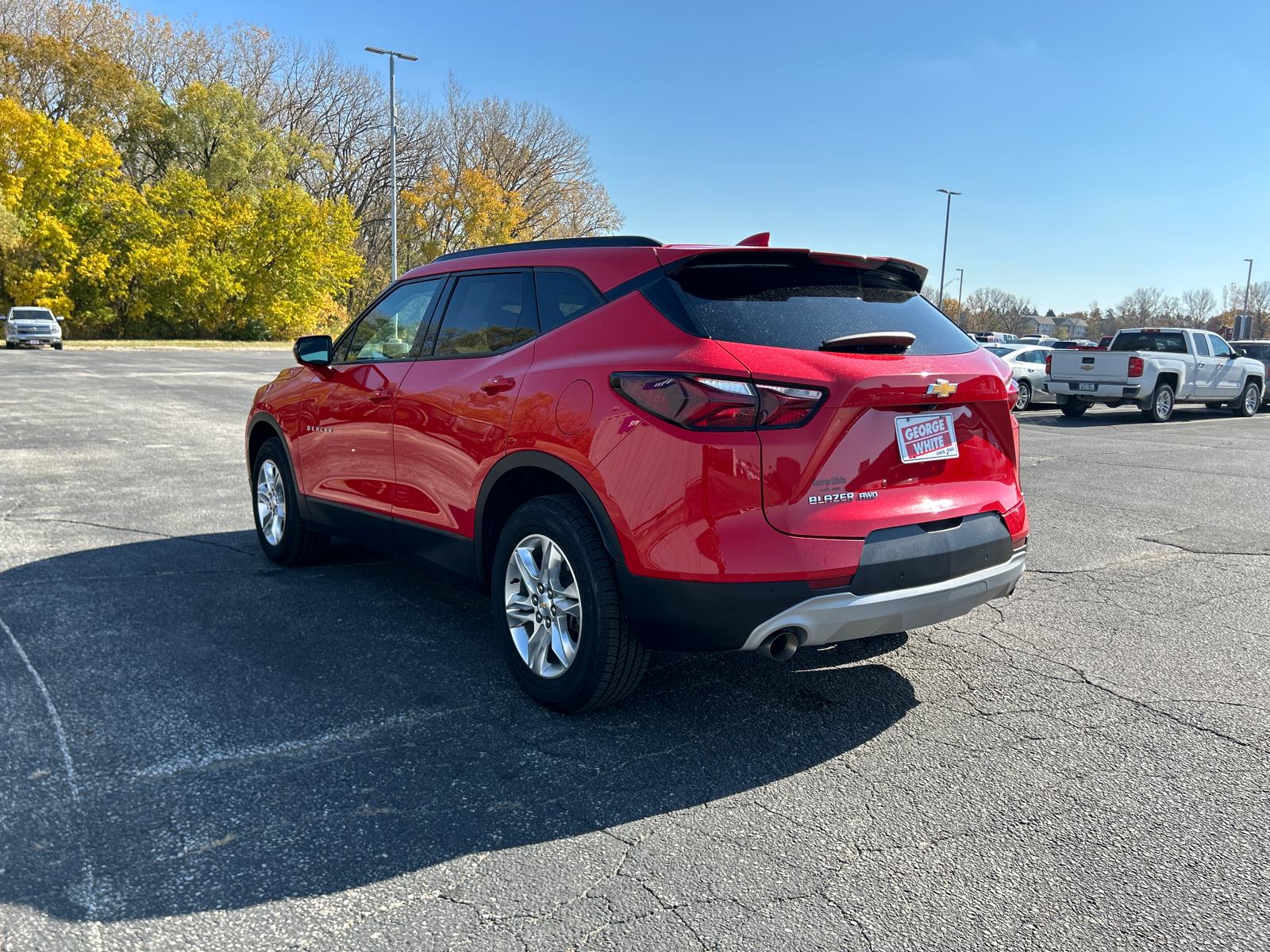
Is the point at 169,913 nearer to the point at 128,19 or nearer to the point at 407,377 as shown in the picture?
the point at 407,377

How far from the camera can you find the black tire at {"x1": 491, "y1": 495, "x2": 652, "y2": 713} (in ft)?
11.0

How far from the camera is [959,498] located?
3480 millimetres

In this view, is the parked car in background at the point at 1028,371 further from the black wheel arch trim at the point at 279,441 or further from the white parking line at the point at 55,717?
the white parking line at the point at 55,717

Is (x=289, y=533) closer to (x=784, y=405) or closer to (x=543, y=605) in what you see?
(x=543, y=605)

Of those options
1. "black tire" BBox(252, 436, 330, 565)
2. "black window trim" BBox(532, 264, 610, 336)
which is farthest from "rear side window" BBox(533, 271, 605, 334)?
"black tire" BBox(252, 436, 330, 565)

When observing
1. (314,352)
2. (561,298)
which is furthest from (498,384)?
(314,352)

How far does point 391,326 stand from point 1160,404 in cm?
1845

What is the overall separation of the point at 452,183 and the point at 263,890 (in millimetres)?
57514

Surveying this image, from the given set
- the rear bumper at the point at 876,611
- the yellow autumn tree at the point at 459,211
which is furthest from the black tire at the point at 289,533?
the yellow autumn tree at the point at 459,211

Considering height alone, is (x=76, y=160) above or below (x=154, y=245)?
above

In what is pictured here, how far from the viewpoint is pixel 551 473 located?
141 inches

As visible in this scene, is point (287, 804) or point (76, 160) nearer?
point (287, 804)

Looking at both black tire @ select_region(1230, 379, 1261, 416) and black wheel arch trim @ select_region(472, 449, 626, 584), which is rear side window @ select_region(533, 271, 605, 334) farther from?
black tire @ select_region(1230, 379, 1261, 416)

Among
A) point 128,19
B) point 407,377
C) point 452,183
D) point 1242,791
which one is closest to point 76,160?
point 128,19
